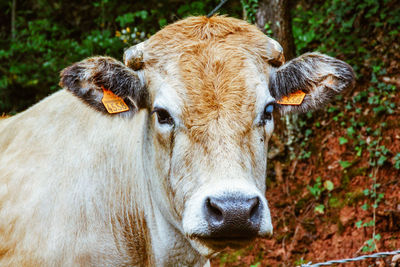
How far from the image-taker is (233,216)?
239cm

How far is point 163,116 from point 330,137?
4.10 meters

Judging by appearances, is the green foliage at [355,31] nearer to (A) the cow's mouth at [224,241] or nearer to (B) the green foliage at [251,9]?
(B) the green foliage at [251,9]

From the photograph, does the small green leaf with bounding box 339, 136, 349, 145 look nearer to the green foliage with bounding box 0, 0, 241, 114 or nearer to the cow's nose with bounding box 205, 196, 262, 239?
the green foliage with bounding box 0, 0, 241, 114

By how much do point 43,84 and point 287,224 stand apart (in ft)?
18.0

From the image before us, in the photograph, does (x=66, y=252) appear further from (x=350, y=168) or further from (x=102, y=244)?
(x=350, y=168)

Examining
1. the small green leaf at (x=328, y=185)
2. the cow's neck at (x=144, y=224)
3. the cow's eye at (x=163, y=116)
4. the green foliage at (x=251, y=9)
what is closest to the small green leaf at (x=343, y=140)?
the small green leaf at (x=328, y=185)

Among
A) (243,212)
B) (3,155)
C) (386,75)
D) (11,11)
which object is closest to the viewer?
(243,212)

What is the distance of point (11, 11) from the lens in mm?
10562

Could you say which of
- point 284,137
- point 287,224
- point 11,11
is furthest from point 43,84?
point 287,224

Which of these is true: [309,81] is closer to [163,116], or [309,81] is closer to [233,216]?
[163,116]

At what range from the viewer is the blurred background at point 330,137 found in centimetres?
559

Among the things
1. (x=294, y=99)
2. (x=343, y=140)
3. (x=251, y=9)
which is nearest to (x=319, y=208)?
(x=343, y=140)

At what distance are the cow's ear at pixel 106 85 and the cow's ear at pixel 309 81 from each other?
3.52ft

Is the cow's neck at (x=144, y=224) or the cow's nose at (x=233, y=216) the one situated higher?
the cow's nose at (x=233, y=216)
